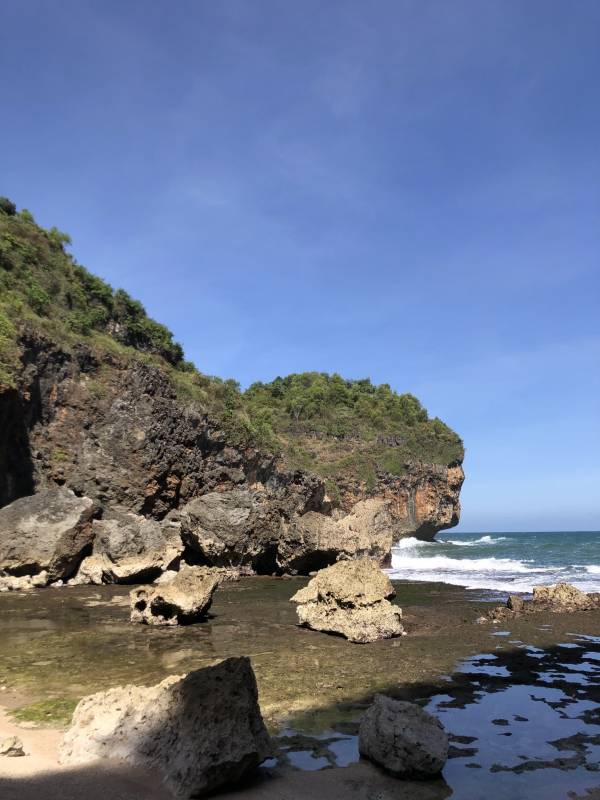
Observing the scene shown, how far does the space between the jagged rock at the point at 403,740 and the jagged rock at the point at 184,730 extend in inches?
36.8

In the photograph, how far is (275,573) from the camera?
2372cm

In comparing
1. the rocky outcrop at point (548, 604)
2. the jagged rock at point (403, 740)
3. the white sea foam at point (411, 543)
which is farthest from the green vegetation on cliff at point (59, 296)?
the white sea foam at point (411, 543)

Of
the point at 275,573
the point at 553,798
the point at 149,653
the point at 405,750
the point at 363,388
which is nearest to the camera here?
the point at 553,798

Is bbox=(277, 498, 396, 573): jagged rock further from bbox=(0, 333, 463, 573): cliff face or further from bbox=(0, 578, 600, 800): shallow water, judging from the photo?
bbox=(0, 578, 600, 800): shallow water

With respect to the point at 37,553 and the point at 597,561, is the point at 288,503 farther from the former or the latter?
the point at 597,561

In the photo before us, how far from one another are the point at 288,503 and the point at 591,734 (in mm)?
22505

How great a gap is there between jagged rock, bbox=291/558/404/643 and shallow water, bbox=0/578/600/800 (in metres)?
0.34

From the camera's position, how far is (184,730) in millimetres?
4738

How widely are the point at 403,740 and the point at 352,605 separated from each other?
6.63 metres

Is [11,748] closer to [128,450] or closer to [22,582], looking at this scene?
[22,582]

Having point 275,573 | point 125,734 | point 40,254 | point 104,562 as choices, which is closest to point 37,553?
point 104,562

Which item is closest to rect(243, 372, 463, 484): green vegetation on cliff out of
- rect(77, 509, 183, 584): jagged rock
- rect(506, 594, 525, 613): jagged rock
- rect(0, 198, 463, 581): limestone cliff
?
rect(0, 198, 463, 581): limestone cliff

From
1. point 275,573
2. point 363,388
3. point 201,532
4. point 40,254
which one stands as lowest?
point 275,573

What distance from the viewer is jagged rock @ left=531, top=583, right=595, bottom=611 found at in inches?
555
